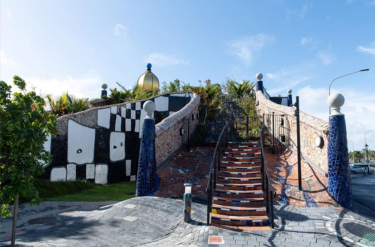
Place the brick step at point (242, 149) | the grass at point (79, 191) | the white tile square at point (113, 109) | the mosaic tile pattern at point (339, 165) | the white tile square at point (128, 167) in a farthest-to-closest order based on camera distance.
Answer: the white tile square at point (128, 167)
the white tile square at point (113, 109)
the brick step at point (242, 149)
the grass at point (79, 191)
the mosaic tile pattern at point (339, 165)

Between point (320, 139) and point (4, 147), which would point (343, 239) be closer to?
point (320, 139)

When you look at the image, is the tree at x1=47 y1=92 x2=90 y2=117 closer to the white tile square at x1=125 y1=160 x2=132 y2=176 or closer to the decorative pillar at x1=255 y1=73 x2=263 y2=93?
the white tile square at x1=125 y1=160 x2=132 y2=176

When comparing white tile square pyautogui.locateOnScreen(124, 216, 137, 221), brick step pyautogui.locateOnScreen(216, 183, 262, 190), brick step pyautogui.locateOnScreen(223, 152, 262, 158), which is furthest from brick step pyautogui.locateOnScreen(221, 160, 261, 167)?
white tile square pyautogui.locateOnScreen(124, 216, 137, 221)

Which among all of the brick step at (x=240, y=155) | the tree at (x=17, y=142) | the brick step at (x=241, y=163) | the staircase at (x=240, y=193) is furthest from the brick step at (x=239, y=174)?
the tree at (x=17, y=142)

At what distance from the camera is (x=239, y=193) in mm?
6570

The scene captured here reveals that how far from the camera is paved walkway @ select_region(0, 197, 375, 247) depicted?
4.57m

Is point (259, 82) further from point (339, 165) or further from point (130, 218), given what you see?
point (130, 218)

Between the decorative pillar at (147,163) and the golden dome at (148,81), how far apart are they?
13.0 m

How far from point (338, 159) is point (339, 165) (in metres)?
0.16

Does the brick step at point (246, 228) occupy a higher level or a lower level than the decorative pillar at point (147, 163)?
lower

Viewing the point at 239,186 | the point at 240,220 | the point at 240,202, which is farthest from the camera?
the point at 239,186

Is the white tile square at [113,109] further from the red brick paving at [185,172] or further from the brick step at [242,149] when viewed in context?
the brick step at [242,149]

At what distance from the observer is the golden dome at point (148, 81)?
20.8 m

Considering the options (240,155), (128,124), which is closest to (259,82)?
(128,124)
